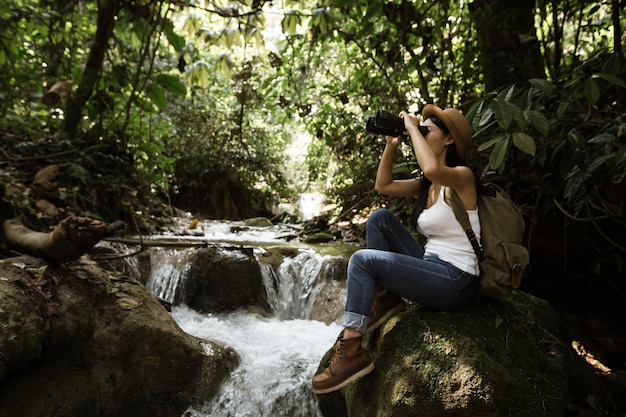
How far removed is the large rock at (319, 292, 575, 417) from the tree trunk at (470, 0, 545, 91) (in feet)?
8.48

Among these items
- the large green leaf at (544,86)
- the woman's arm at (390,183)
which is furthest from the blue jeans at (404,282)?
the large green leaf at (544,86)

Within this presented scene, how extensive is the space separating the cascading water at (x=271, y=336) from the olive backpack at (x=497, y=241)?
1.61m

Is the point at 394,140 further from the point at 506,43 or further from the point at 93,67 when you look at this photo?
the point at 93,67

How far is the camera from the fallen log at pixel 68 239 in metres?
2.48

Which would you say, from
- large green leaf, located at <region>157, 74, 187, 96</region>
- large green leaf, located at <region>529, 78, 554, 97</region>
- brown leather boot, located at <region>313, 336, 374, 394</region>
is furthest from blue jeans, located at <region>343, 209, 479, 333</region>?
large green leaf, located at <region>157, 74, 187, 96</region>

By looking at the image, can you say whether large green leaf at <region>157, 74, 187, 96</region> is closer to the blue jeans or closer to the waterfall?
the waterfall

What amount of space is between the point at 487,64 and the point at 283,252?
10.5 ft

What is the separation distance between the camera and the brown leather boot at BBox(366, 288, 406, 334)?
7.91ft

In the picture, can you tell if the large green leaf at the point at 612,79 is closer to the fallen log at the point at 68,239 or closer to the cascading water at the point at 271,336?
the cascading water at the point at 271,336

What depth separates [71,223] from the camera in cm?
247

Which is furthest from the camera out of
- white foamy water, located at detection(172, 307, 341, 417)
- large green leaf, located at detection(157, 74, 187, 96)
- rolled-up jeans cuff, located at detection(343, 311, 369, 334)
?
large green leaf, located at detection(157, 74, 187, 96)

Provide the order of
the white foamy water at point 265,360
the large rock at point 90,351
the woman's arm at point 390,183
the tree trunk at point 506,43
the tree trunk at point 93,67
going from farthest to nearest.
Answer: the tree trunk at point 93,67 < the tree trunk at point 506,43 < the white foamy water at point 265,360 < the woman's arm at point 390,183 < the large rock at point 90,351

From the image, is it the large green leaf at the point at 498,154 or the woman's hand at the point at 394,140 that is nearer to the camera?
the large green leaf at the point at 498,154

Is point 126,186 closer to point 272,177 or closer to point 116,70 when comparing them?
point 116,70
